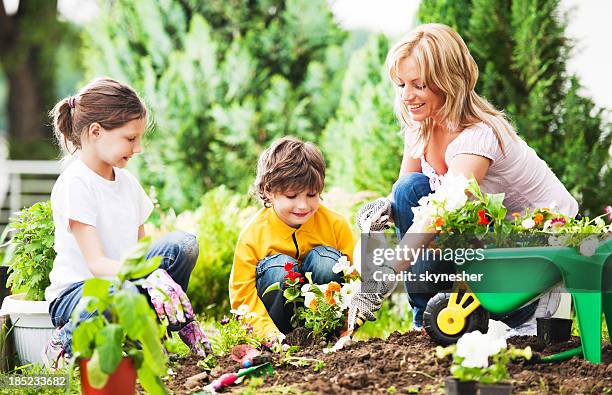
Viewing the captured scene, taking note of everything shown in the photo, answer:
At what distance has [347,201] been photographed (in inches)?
204

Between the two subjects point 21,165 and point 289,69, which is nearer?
point 289,69

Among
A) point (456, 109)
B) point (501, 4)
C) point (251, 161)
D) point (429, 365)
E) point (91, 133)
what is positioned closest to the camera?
point (429, 365)

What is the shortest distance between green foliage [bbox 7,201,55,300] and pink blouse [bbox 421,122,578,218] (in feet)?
5.67

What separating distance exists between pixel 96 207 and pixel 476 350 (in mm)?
1649

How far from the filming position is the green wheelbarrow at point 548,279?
2.69 metres

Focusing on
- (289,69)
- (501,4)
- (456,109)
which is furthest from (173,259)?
(289,69)

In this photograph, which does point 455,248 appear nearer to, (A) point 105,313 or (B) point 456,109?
(B) point 456,109

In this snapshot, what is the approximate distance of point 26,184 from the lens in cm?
1191

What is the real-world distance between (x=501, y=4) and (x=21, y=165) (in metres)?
8.69

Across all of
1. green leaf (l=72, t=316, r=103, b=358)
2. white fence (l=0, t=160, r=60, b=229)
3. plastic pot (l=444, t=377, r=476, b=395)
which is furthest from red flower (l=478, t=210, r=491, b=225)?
white fence (l=0, t=160, r=60, b=229)

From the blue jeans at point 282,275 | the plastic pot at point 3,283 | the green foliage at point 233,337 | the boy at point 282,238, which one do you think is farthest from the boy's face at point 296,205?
the plastic pot at point 3,283

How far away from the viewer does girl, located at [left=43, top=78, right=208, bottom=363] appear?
10.0ft

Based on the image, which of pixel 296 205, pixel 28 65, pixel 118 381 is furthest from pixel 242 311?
pixel 28 65

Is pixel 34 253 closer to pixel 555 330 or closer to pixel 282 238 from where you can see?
pixel 282 238
